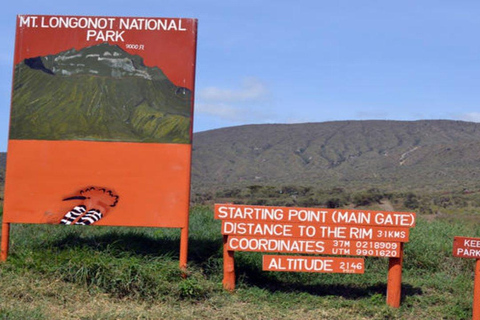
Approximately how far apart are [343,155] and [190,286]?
7190cm

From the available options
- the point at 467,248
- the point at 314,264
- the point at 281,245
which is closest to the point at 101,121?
the point at 281,245

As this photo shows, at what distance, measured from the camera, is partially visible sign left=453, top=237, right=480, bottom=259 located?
7094 millimetres

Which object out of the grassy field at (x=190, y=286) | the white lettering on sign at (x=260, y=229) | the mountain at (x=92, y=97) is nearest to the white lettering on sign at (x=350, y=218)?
the white lettering on sign at (x=260, y=229)

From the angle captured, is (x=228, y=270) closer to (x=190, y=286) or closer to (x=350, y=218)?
(x=190, y=286)

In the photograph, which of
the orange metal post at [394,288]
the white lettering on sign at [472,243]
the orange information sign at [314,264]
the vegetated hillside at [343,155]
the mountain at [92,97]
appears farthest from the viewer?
the vegetated hillside at [343,155]

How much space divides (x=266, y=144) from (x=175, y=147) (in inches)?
3054

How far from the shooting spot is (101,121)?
8.09 meters

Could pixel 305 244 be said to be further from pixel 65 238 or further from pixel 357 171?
pixel 357 171

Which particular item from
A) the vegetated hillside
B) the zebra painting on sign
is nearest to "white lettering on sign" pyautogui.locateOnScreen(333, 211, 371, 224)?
the zebra painting on sign

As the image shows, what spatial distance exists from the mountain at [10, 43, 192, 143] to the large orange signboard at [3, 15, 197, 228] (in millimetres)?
13

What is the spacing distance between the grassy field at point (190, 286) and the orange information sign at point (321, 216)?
36.5 inches

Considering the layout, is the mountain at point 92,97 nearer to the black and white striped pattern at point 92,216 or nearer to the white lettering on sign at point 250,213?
the black and white striped pattern at point 92,216

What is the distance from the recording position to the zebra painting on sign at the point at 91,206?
791 centimetres

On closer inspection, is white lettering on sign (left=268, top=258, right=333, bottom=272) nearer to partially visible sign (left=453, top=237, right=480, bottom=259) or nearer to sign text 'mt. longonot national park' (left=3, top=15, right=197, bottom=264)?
sign text 'mt. longonot national park' (left=3, top=15, right=197, bottom=264)
